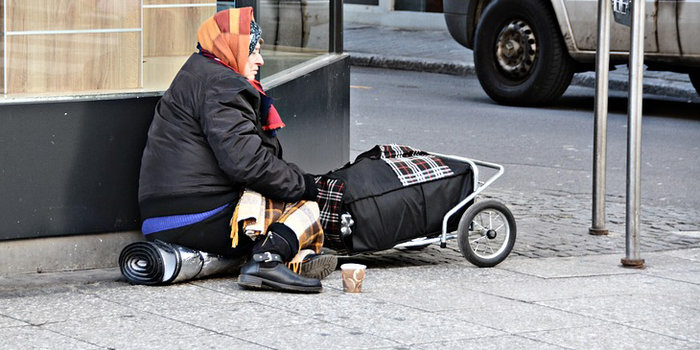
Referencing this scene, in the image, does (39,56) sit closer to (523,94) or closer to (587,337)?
(587,337)

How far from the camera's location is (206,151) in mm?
5277

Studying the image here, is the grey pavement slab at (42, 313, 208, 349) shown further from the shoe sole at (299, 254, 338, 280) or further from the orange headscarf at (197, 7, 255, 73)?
the orange headscarf at (197, 7, 255, 73)

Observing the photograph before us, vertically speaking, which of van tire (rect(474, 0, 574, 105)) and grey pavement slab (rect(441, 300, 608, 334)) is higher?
van tire (rect(474, 0, 574, 105))

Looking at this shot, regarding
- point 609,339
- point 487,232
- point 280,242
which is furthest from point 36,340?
point 487,232

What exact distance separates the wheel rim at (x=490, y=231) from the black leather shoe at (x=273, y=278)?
0.94 m

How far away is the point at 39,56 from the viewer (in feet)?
18.3

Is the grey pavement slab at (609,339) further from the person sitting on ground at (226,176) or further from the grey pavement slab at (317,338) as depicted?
the person sitting on ground at (226,176)

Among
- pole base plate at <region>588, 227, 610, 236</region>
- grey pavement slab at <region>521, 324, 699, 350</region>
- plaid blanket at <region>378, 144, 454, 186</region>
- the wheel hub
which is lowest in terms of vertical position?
grey pavement slab at <region>521, 324, 699, 350</region>

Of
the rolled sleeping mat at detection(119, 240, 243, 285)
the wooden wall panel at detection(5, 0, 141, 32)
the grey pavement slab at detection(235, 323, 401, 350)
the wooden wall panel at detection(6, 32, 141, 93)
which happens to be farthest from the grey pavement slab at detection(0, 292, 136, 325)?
the wooden wall panel at detection(5, 0, 141, 32)

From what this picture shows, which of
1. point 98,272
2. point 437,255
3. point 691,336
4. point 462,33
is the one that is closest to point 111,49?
point 98,272

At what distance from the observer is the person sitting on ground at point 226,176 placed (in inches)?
204

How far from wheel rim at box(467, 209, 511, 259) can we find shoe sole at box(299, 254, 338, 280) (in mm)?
693

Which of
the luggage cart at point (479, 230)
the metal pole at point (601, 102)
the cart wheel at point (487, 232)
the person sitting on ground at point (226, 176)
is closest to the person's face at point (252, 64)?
the person sitting on ground at point (226, 176)

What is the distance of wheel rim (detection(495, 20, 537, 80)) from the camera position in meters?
12.1
